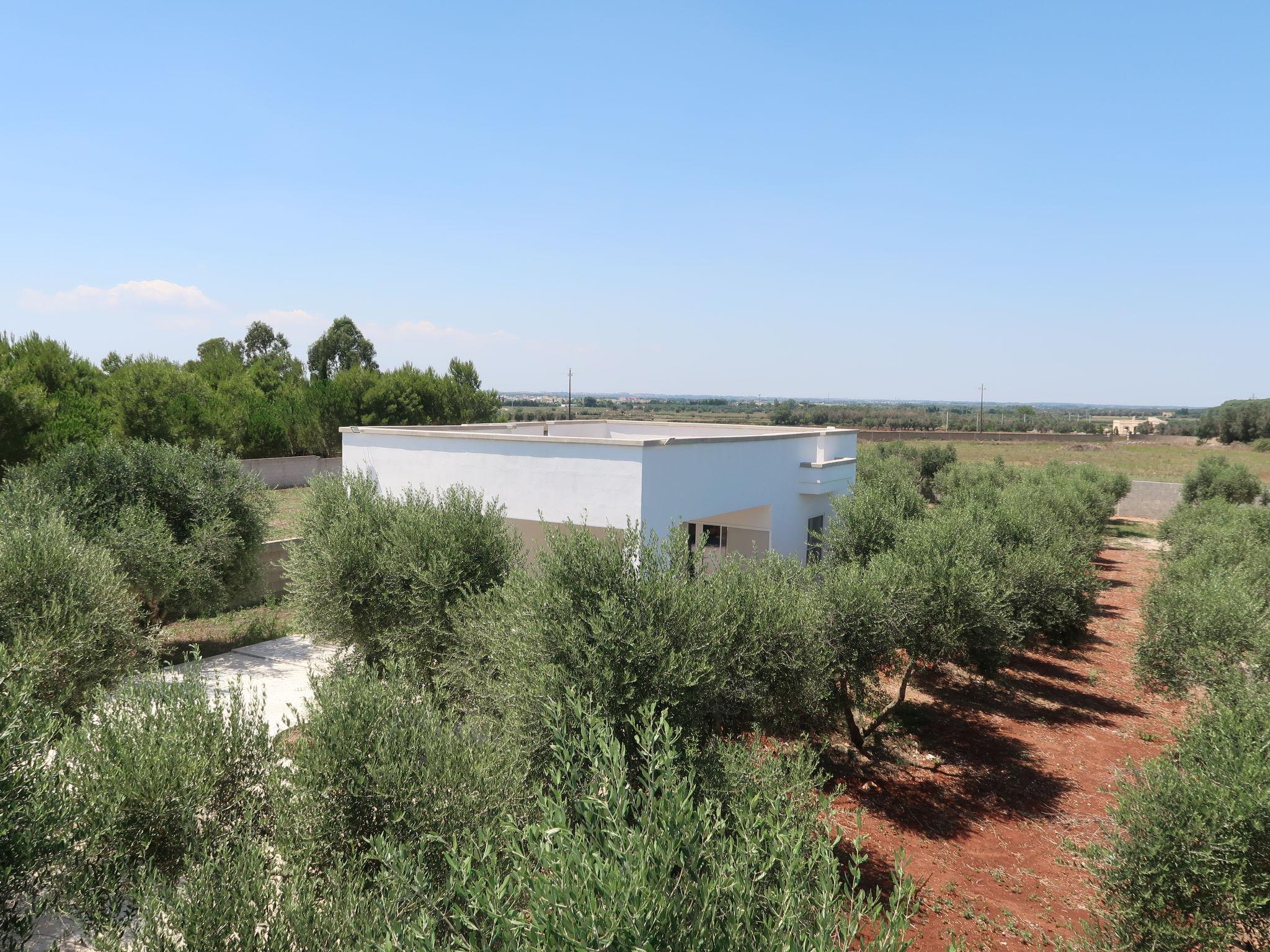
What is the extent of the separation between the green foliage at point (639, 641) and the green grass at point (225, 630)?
28.2 feet

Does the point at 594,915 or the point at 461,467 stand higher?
the point at 461,467

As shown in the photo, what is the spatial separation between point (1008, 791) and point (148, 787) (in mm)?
12679

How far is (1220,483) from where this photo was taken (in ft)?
123

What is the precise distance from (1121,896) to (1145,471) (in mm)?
62610

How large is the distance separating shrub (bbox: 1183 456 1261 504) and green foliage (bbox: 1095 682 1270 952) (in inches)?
1439

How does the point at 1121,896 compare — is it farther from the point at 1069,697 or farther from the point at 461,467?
the point at 461,467

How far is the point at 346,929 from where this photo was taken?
499 centimetres

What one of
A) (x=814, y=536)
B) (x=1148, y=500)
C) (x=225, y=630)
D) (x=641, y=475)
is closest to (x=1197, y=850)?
(x=641, y=475)

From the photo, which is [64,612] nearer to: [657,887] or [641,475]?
[641,475]

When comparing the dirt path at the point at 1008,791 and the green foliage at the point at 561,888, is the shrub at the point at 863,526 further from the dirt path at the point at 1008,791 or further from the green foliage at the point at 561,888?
the green foliage at the point at 561,888

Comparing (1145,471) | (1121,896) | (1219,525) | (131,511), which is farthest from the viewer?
(1145,471)

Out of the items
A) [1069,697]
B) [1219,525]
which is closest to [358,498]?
[1069,697]

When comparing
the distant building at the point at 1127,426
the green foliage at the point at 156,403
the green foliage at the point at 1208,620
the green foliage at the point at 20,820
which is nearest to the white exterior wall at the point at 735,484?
the green foliage at the point at 1208,620

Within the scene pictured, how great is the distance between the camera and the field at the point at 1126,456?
57812 millimetres
